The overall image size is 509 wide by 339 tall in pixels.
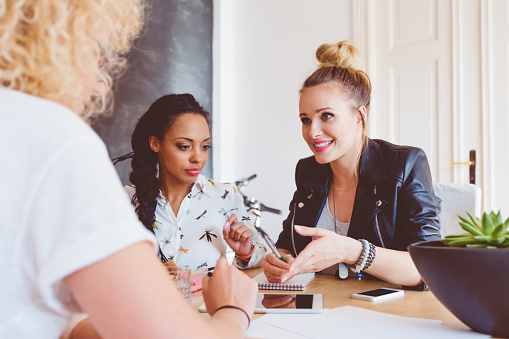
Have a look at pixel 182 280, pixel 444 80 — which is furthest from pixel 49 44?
pixel 444 80

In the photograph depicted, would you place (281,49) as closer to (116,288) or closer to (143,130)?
(143,130)

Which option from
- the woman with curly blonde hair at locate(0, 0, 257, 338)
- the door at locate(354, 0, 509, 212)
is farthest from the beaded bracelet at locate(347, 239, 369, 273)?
the door at locate(354, 0, 509, 212)

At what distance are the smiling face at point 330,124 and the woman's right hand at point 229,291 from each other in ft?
3.64

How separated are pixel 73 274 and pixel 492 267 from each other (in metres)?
0.65

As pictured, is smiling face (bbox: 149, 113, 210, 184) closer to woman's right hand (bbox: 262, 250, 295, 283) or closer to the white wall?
woman's right hand (bbox: 262, 250, 295, 283)

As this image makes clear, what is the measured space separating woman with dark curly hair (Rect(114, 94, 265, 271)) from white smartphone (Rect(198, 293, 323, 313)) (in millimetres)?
861

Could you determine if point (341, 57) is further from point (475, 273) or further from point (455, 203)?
point (475, 273)

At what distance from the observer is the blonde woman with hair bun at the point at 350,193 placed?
4.37 ft

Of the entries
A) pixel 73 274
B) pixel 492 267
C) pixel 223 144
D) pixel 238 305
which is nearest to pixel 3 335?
pixel 73 274

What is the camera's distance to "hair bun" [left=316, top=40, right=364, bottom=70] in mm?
1933

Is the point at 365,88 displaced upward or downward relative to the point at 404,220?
upward

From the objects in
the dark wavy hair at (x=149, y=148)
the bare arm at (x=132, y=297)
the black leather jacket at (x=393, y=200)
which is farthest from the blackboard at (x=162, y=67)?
the bare arm at (x=132, y=297)

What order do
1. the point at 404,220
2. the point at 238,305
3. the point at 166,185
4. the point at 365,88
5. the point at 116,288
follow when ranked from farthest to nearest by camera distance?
1. the point at 166,185
2. the point at 365,88
3. the point at 404,220
4. the point at 238,305
5. the point at 116,288

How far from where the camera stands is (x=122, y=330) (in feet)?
1.65
